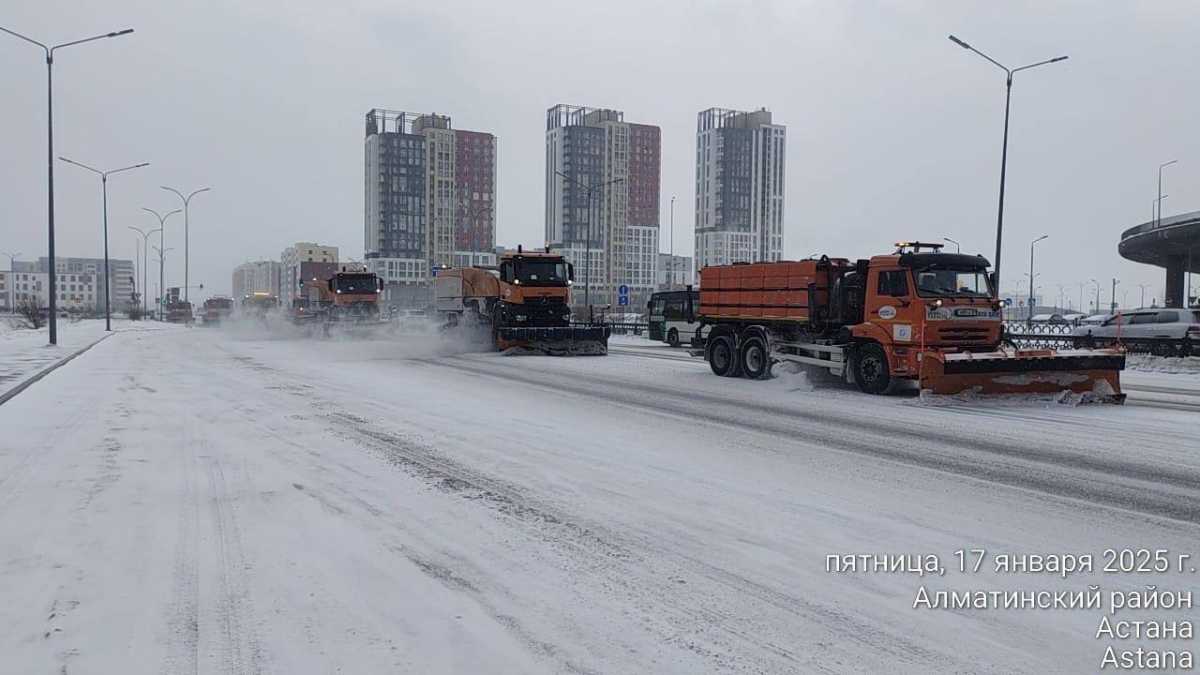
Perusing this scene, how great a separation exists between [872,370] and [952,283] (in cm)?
200

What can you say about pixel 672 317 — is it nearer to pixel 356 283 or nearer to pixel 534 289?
pixel 534 289

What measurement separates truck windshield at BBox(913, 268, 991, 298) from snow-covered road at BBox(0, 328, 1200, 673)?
297 centimetres

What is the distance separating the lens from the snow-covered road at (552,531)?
413cm

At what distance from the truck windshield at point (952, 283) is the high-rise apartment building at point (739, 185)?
2359 inches

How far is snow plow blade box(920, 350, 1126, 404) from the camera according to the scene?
46.3 ft

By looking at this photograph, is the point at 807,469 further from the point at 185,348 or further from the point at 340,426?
the point at 185,348

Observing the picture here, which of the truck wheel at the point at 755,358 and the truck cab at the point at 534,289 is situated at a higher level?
the truck cab at the point at 534,289

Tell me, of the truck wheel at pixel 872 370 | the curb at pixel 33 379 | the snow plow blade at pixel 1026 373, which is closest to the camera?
the curb at pixel 33 379

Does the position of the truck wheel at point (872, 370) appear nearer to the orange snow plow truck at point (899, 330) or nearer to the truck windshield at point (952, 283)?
the orange snow plow truck at point (899, 330)

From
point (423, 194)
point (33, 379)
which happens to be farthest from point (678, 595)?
point (423, 194)

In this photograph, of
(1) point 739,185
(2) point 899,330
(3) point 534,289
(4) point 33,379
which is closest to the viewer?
(2) point 899,330

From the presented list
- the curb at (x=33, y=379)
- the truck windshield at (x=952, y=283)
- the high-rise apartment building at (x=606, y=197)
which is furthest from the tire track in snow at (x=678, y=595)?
the high-rise apartment building at (x=606, y=197)

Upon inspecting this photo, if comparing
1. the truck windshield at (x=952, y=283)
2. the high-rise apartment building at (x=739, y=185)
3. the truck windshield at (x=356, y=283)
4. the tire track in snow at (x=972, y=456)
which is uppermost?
the high-rise apartment building at (x=739, y=185)

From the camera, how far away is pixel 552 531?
19.9 ft
